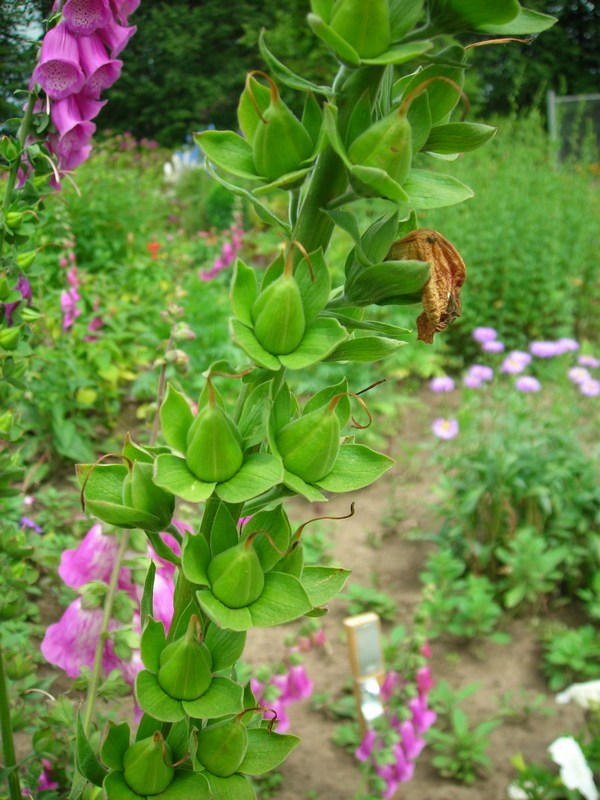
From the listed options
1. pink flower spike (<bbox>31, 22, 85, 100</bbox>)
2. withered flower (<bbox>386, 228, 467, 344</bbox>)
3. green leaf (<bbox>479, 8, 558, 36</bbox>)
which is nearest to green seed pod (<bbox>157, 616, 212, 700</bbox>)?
withered flower (<bbox>386, 228, 467, 344</bbox>)

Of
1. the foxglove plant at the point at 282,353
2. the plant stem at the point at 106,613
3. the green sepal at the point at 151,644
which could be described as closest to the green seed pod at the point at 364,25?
the foxglove plant at the point at 282,353

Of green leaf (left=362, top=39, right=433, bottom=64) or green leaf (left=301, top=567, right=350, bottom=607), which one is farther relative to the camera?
green leaf (left=301, top=567, right=350, bottom=607)

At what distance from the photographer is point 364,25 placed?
0.34 meters

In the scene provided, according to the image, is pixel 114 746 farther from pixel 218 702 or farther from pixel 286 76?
pixel 286 76

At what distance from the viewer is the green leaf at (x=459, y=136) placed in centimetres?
40

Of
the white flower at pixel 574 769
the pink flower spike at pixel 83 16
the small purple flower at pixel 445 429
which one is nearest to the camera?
the pink flower spike at pixel 83 16

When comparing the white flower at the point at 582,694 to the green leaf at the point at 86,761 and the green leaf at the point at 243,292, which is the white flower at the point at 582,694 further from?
the green leaf at the point at 243,292

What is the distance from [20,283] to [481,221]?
4.41m

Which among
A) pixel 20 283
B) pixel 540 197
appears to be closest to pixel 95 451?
pixel 20 283

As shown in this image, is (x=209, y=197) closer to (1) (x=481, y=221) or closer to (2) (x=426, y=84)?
(1) (x=481, y=221)

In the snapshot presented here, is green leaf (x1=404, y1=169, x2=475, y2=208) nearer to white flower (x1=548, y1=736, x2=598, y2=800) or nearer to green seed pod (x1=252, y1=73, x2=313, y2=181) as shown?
green seed pod (x1=252, y1=73, x2=313, y2=181)

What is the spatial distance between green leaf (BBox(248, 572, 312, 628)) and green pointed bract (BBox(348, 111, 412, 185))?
216mm

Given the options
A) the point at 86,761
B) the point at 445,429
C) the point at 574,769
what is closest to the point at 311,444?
the point at 86,761

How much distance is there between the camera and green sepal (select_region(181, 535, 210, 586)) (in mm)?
395
